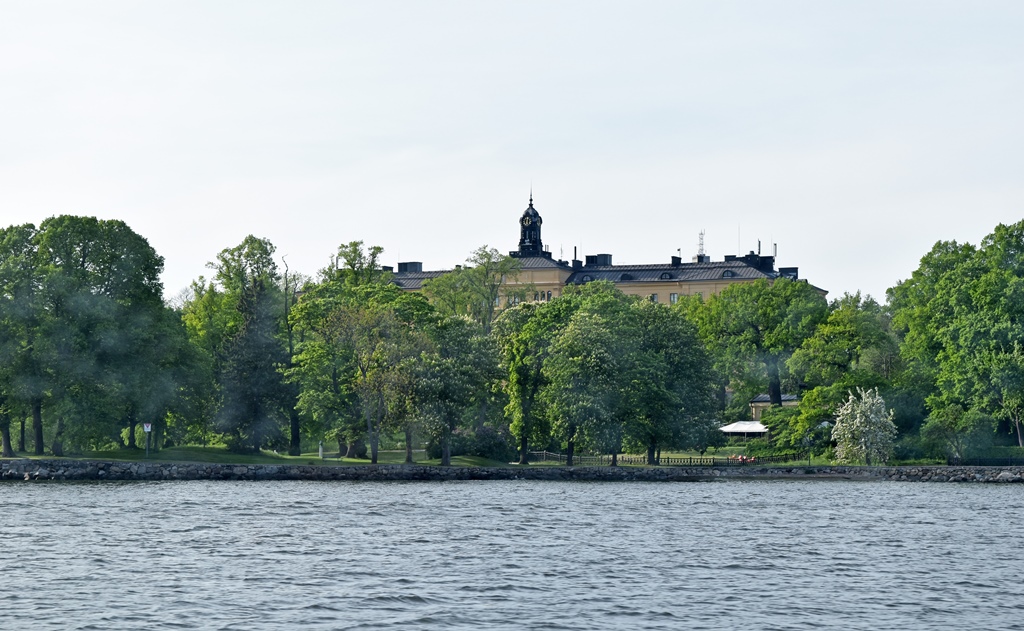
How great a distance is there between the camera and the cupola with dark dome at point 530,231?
588 ft

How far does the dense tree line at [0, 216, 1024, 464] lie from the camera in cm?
7788

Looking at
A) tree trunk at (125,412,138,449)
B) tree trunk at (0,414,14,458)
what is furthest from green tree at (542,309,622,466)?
tree trunk at (0,414,14,458)

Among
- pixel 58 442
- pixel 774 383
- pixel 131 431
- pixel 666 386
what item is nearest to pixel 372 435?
pixel 131 431

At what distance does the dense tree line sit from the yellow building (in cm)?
6427

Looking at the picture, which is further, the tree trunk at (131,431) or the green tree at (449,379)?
the tree trunk at (131,431)

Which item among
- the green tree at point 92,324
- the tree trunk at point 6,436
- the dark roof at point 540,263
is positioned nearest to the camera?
the green tree at point 92,324

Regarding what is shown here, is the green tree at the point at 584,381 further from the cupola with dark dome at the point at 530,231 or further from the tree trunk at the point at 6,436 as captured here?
the cupola with dark dome at the point at 530,231

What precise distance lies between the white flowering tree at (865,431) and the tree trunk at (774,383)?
1797cm

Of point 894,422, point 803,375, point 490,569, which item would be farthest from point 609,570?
point 803,375

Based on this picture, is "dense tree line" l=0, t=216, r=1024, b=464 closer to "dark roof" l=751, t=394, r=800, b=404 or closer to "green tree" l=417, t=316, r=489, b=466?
"green tree" l=417, t=316, r=489, b=466

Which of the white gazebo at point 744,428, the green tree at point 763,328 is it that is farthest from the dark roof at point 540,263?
the white gazebo at point 744,428

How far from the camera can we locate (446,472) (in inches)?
3167

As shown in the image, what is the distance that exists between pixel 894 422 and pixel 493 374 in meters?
28.2

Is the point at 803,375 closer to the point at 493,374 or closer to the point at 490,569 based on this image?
the point at 493,374
